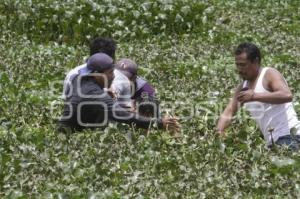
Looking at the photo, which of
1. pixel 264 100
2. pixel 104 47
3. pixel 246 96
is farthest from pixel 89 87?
pixel 264 100

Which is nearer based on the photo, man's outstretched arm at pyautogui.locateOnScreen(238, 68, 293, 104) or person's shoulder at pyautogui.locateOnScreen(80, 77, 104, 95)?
man's outstretched arm at pyautogui.locateOnScreen(238, 68, 293, 104)

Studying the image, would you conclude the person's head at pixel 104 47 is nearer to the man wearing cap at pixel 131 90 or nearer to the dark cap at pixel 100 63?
the man wearing cap at pixel 131 90

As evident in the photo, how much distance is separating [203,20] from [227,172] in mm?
9962

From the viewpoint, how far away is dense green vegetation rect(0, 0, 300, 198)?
5672 millimetres

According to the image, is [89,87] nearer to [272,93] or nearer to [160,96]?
[272,93]

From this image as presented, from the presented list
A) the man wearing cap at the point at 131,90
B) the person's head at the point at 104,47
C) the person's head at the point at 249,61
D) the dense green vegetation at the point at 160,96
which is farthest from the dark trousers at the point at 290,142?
the person's head at the point at 104,47

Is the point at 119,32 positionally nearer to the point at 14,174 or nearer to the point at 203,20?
the point at 203,20

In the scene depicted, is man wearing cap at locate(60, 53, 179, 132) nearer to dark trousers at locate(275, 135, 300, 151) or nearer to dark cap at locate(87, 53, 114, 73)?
dark cap at locate(87, 53, 114, 73)

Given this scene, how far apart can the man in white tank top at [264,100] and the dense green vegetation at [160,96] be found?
6.7 inches

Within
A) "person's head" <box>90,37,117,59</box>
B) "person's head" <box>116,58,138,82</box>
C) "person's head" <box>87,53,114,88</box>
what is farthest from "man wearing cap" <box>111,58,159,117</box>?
"person's head" <box>87,53,114,88</box>

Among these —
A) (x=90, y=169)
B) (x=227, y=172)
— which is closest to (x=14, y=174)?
(x=90, y=169)

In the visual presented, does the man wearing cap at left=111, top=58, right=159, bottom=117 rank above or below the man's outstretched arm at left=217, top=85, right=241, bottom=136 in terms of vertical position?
above

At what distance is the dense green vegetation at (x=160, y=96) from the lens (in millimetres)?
5672

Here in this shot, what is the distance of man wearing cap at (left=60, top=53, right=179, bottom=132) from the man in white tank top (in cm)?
60
